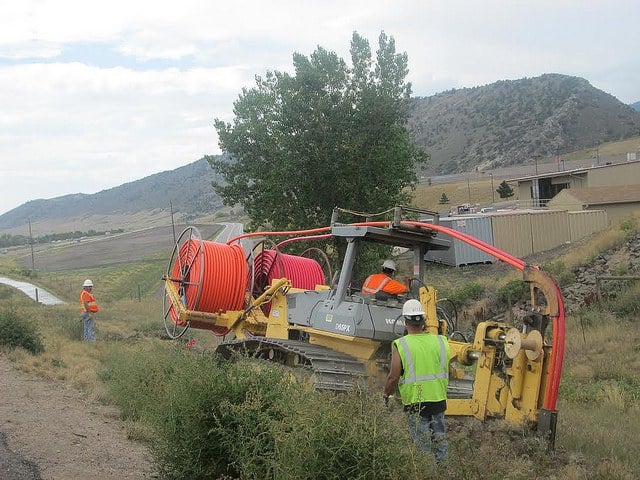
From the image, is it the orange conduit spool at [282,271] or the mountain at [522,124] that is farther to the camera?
the mountain at [522,124]

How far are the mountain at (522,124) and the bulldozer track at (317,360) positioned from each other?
112 meters

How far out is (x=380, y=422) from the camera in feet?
18.3

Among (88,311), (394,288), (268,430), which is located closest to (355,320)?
(394,288)

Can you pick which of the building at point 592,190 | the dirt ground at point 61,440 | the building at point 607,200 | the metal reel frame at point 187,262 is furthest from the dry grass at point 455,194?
the dirt ground at point 61,440

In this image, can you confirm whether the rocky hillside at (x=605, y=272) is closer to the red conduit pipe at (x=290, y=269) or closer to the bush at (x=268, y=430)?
the red conduit pipe at (x=290, y=269)

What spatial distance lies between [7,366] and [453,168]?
4718 inches

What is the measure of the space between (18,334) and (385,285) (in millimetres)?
10099

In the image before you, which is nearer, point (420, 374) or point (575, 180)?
point (420, 374)

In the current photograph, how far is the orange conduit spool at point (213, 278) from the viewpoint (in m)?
12.1

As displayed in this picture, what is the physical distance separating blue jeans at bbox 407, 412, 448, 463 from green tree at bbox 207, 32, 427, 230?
17556 mm

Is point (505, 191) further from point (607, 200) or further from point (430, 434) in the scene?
point (430, 434)

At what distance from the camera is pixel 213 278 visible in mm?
12141

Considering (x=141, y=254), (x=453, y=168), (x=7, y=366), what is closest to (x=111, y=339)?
(x=7, y=366)

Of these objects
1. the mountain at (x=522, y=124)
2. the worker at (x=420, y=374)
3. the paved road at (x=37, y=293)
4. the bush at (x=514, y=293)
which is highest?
the mountain at (x=522, y=124)
